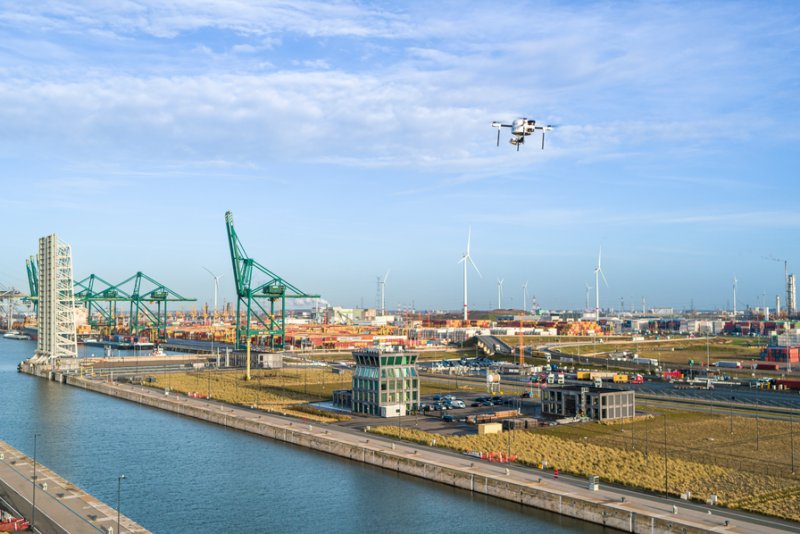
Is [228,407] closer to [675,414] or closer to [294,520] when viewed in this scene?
[294,520]

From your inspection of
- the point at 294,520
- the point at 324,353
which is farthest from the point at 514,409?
the point at 324,353

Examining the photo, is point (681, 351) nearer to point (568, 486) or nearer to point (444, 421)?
point (444, 421)

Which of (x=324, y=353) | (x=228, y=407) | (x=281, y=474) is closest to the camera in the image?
(x=281, y=474)

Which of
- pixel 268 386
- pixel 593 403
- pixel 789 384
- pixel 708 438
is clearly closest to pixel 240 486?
pixel 593 403

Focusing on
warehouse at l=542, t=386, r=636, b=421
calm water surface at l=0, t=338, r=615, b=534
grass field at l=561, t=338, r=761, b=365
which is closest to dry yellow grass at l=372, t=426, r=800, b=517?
calm water surface at l=0, t=338, r=615, b=534

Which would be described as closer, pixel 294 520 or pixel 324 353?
pixel 294 520

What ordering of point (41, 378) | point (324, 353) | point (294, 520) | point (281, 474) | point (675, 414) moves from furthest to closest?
point (324, 353)
point (41, 378)
point (675, 414)
point (281, 474)
point (294, 520)

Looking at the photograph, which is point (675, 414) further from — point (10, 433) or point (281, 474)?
point (10, 433)
